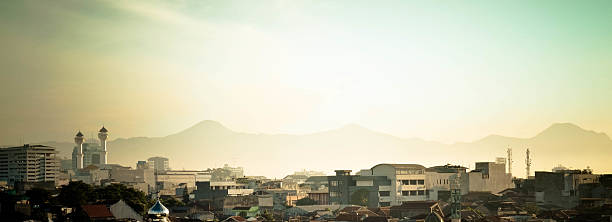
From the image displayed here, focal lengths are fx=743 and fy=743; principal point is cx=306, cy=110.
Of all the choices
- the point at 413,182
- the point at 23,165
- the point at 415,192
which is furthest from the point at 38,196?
the point at 23,165

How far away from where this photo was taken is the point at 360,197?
10212 centimetres

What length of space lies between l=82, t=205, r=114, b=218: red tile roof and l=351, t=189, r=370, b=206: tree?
41.7m

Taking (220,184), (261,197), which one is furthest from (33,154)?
(261,197)

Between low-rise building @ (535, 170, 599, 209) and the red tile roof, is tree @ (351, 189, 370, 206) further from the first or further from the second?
the red tile roof

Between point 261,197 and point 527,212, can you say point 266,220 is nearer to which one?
point 261,197

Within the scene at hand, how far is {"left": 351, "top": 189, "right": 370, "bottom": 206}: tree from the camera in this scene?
102 m

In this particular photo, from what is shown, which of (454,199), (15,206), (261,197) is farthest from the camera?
(261,197)

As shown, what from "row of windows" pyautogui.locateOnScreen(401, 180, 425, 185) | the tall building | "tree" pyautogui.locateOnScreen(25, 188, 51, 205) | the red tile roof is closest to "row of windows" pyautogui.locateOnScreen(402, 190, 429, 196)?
"row of windows" pyautogui.locateOnScreen(401, 180, 425, 185)

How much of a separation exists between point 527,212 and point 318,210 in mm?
24873

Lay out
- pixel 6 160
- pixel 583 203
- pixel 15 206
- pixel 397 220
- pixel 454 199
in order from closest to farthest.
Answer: pixel 454 199
pixel 15 206
pixel 397 220
pixel 583 203
pixel 6 160

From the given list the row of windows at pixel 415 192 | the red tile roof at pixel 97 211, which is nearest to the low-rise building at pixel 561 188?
the row of windows at pixel 415 192

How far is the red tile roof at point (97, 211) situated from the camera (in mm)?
66875

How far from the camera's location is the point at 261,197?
100875 millimetres

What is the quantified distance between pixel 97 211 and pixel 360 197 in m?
43.5
